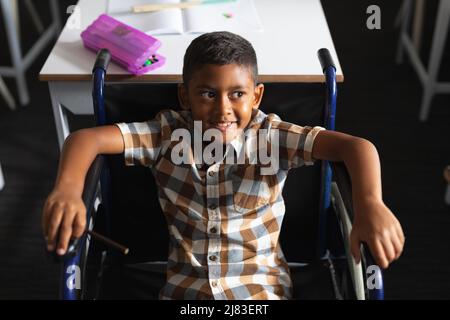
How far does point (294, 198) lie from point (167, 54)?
1.74ft

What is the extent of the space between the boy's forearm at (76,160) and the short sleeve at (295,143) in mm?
387

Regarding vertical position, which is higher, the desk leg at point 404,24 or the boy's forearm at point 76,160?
the boy's forearm at point 76,160

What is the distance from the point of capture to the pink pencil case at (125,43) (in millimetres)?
1629

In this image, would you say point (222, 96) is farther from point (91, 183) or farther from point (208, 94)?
point (91, 183)

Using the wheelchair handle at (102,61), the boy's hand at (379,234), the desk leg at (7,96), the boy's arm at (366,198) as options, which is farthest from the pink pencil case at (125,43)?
the desk leg at (7,96)

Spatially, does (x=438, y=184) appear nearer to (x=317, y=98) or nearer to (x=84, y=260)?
(x=317, y=98)

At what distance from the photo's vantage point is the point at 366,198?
117cm

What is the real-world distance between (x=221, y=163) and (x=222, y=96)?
17cm

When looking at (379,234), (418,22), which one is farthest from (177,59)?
(418,22)

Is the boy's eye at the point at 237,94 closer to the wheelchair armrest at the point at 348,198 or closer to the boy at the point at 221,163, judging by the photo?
the boy at the point at 221,163

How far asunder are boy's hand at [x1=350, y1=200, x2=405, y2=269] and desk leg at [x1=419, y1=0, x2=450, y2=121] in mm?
1604

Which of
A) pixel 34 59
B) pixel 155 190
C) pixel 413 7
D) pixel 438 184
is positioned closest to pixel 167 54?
pixel 155 190

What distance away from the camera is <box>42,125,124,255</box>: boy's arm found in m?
1.11

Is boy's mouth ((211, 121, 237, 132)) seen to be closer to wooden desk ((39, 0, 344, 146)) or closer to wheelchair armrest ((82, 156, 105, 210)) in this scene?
wheelchair armrest ((82, 156, 105, 210))
